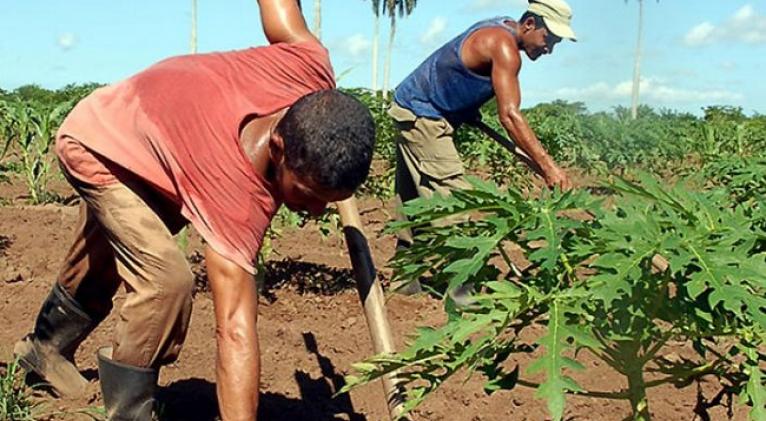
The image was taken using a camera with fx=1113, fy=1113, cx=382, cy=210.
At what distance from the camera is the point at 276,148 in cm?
274

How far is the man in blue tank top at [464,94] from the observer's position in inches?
208

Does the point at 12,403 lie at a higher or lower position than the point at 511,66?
lower

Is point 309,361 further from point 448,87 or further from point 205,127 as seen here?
point 205,127

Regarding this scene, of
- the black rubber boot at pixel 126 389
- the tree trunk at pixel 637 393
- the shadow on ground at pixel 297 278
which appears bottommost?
the shadow on ground at pixel 297 278

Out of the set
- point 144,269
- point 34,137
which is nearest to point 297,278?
point 144,269

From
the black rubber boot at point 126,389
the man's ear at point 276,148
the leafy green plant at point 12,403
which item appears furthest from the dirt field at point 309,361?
the man's ear at point 276,148

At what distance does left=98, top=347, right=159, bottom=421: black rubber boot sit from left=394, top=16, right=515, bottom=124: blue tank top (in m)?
2.86

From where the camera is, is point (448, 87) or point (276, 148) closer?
point (276, 148)

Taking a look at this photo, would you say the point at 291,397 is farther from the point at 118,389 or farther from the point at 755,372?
the point at 755,372

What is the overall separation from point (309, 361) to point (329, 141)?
215 cm

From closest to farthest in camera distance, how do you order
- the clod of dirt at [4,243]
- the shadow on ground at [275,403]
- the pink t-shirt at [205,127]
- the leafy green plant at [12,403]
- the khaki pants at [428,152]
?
the pink t-shirt at [205,127] → the leafy green plant at [12,403] → the shadow on ground at [275,403] → the khaki pants at [428,152] → the clod of dirt at [4,243]

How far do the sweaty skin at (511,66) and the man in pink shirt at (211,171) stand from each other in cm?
209

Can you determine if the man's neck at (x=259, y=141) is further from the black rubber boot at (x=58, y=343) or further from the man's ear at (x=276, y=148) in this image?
the black rubber boot at (x=58, y=343)

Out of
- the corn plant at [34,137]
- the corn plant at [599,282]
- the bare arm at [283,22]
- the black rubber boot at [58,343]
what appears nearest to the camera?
the corn plant at [599,282]
